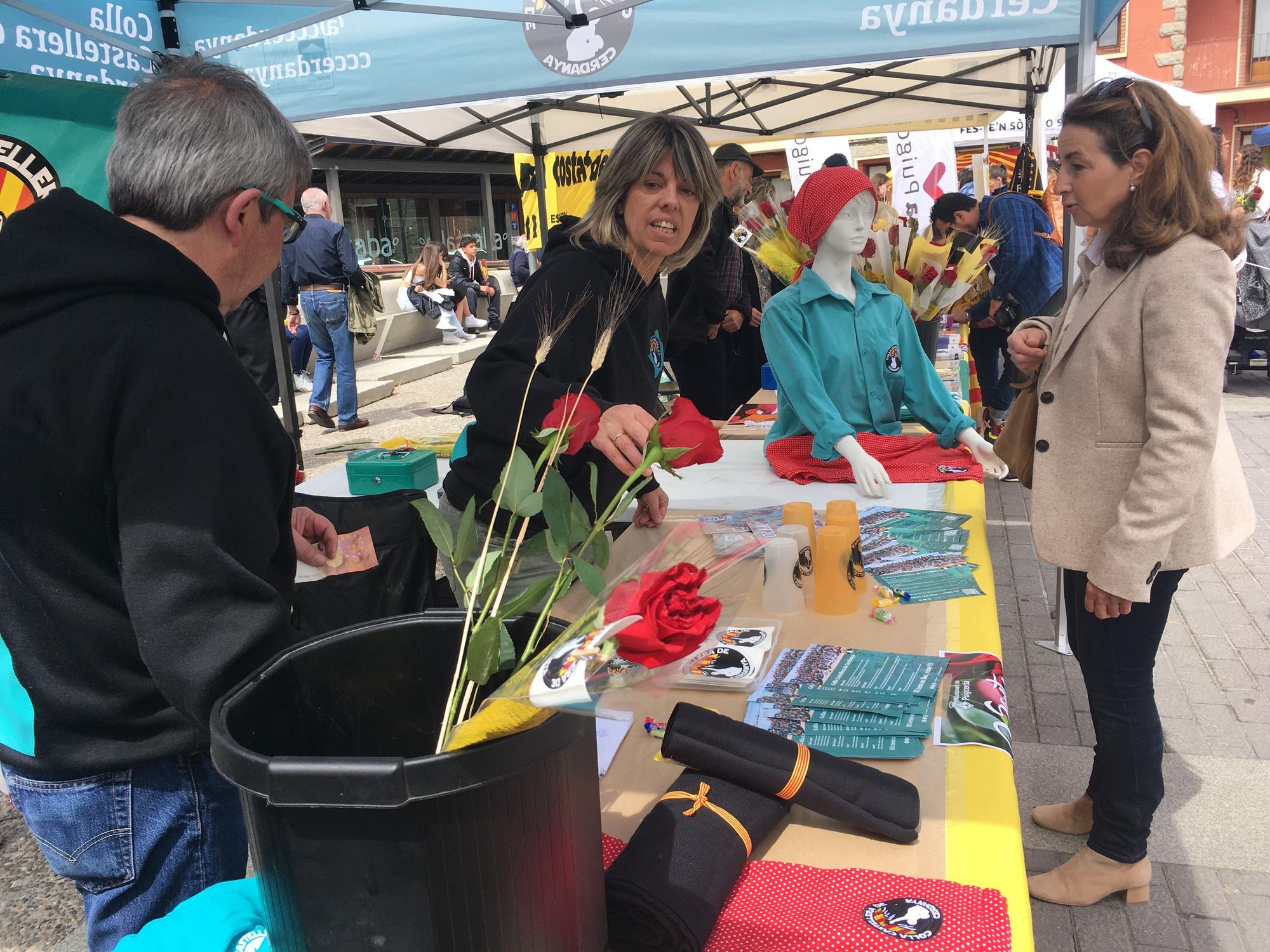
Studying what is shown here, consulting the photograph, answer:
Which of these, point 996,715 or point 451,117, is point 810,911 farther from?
point 451,117

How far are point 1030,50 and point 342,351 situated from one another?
561 centimetres

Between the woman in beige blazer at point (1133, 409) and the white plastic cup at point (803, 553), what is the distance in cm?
49

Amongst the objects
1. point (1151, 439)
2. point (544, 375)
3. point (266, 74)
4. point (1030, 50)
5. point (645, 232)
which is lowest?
point (1151, 439)

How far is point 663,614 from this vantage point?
2.21 feet

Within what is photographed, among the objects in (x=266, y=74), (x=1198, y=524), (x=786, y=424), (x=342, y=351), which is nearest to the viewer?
(x=1198, y=524)

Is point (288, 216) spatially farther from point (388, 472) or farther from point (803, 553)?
point (388, 472)

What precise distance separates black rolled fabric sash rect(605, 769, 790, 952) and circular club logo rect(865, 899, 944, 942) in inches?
5.9

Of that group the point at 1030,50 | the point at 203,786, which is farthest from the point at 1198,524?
the point at 1030,50

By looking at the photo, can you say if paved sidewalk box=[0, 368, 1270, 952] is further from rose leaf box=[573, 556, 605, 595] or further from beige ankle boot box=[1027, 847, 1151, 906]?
rose leaf box=[573, 556, 605, 595]

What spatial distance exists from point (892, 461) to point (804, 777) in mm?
1790

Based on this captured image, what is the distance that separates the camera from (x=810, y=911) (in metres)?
1.00

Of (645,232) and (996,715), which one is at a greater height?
(645,232)

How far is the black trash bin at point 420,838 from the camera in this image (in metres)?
0.63

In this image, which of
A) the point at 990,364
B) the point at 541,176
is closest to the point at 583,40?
the point at 541,176
